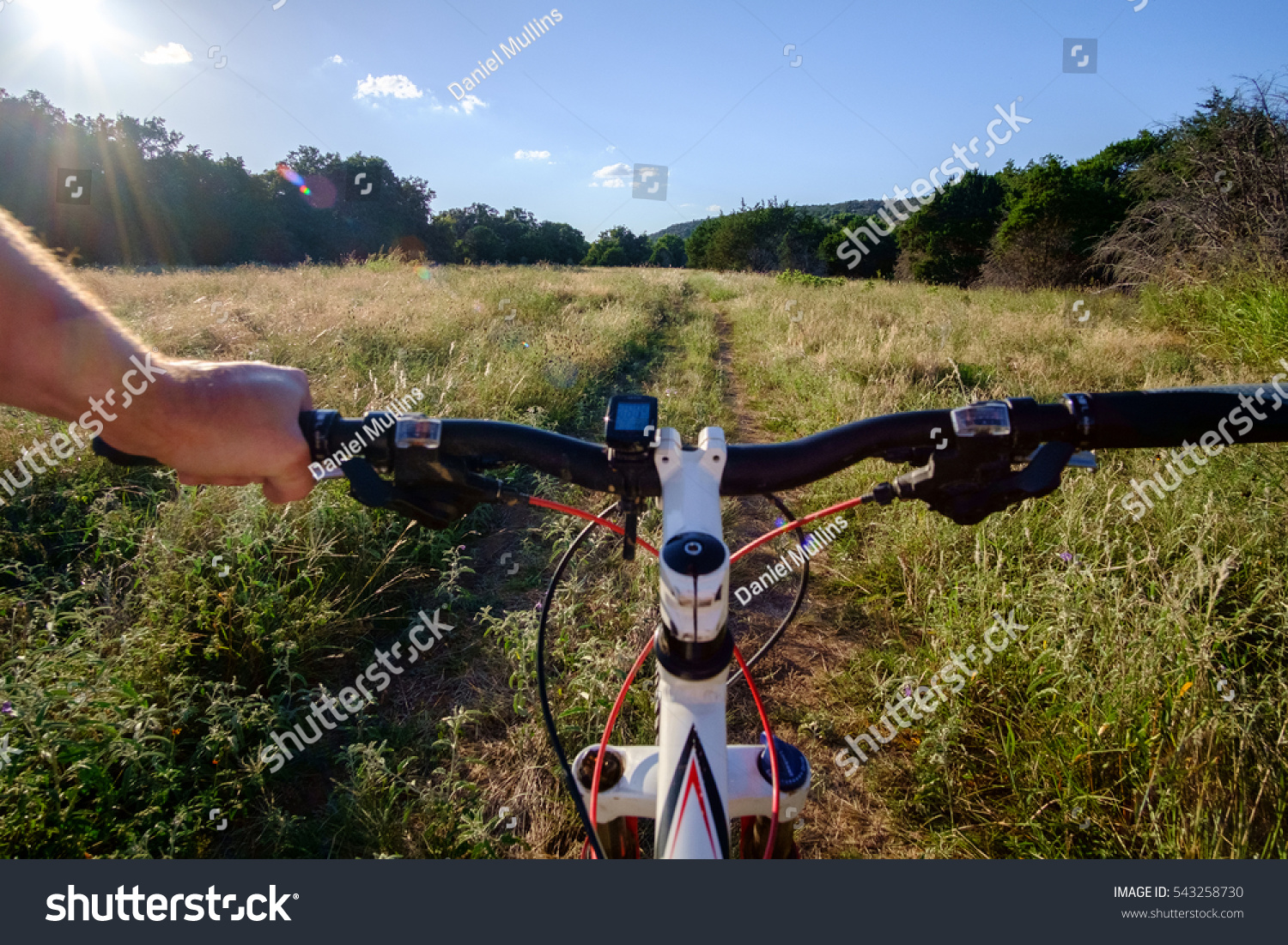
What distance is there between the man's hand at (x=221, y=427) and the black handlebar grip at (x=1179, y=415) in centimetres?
137

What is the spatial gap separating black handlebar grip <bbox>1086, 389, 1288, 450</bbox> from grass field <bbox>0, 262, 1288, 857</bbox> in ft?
3.69

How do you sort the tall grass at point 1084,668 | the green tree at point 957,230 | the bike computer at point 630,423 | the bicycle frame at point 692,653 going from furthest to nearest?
the green tree at point 957,230 → the tall grass at point 1084,668 → the bike computer at point 630,423 → the bicycle frame at point 692,653

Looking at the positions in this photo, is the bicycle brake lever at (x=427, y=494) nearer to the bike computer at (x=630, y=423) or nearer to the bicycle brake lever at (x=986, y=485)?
the bike computer at (x=630, y=423)

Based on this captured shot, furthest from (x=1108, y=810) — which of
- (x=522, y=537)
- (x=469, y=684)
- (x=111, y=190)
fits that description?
(x=111, y=190)

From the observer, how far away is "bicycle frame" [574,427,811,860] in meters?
0.74

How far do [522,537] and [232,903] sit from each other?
95.1 inches

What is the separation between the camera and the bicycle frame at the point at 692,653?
2.42 ft

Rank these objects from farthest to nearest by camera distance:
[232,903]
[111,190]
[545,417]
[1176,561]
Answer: [111,190] < [545,417] < [1176,561] < [232,903]

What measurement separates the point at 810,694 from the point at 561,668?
1.08m

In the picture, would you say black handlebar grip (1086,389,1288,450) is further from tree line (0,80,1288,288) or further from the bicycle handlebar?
tree line (0,80,1288,288)

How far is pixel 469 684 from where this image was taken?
7.95 ft

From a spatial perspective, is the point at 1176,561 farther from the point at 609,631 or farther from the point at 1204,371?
the point at 1204,371

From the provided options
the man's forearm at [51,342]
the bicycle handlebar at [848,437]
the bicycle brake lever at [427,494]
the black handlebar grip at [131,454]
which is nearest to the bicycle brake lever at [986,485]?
the bicycle handlebar at [848,437]

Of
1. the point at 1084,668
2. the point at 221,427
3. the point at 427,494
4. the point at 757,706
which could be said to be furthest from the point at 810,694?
the point at 221,427
